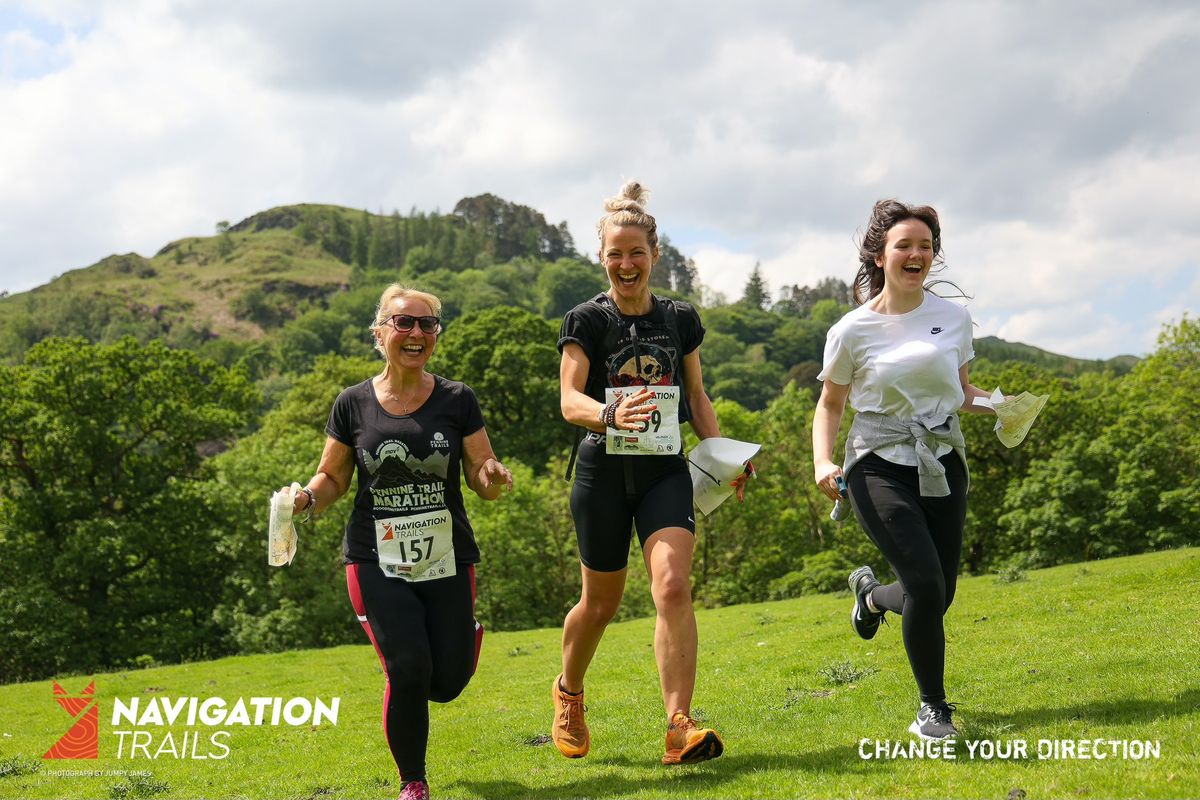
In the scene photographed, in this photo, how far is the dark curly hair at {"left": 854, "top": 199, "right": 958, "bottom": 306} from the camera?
6.11 m

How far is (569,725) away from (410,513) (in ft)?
5.93

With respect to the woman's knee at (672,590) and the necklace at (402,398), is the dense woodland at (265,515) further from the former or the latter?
the woman's knee at (672,590)

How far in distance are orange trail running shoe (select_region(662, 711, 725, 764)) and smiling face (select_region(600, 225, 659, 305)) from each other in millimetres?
2396

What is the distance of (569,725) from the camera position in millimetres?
6461

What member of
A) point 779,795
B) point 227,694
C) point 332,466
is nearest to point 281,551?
point 332,466

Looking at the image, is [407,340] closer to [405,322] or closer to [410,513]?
[405,322]

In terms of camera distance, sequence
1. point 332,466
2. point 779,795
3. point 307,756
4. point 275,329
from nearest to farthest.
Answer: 1. point 779,795
2. point 332,466
3. point 307,756
4. point 275,329

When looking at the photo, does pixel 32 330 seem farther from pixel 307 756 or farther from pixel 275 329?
pixel 307 756

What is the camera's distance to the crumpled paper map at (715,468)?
611 centimetres

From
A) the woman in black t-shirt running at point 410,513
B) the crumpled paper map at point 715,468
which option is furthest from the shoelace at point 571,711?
the crumpled paper map at point 715,468

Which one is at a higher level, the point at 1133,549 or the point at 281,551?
the point at 281,551

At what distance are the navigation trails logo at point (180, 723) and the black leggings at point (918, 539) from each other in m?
6.01

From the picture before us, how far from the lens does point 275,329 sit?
544ft

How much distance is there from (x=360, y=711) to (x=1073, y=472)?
3182cm
